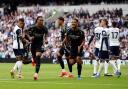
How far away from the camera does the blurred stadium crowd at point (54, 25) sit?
47.4 metres

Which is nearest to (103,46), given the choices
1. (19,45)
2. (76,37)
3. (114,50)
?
(114,50)

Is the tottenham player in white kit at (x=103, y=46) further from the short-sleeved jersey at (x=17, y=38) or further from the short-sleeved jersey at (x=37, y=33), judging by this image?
the short-sleeved jersey at (x=17, y=38)

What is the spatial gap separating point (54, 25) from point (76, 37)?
26998 millimetres

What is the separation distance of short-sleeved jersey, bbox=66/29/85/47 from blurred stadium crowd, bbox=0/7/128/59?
18464 mm

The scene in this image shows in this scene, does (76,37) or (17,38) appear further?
(17,38)

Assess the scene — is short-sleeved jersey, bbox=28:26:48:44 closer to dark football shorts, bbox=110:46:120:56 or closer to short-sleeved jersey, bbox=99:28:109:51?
short-sleeved jersey, bbox=99:28:109:51

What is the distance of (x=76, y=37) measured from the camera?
2569 centimetres

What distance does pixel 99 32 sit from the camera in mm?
27656

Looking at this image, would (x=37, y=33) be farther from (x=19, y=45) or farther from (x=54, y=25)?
(x=54, y=25)

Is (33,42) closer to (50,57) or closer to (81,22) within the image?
(50,57)

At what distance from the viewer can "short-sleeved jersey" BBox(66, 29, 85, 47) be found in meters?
25.7

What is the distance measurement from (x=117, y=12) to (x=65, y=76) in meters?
24.0

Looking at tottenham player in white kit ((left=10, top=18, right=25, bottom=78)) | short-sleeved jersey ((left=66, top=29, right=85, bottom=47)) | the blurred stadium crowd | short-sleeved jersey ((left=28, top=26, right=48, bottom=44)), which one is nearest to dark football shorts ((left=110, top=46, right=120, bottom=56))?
short-sleeved jersey ((left=66, top=29, right=85, bottom=47))

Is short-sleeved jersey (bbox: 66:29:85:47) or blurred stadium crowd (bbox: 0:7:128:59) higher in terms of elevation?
short-sleeved jersey (bbox: 66:29:85:47)
